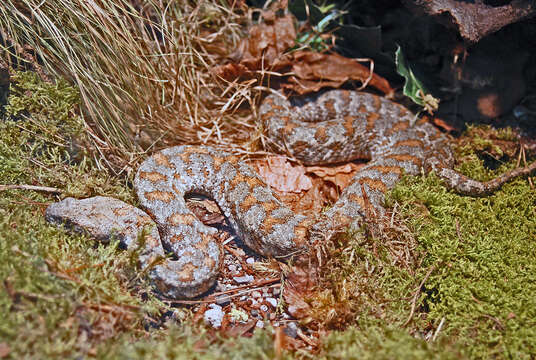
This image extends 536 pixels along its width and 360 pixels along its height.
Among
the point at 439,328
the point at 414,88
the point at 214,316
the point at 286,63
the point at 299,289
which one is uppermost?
the point at 286,63

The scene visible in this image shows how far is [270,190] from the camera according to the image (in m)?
4.71

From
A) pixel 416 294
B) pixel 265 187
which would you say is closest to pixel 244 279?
pixel 265 187

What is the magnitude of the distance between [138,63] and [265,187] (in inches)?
81.1

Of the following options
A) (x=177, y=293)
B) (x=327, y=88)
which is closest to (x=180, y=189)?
(x=177, y=293)

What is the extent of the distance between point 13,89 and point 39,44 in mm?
568

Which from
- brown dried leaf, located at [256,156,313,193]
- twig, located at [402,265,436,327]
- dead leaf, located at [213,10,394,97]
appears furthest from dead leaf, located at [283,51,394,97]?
twig, located at [402,265,436,327]

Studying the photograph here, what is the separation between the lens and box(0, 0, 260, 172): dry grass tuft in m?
4.20

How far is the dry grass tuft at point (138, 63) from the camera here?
165 inches

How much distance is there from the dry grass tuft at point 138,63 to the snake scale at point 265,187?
40 centimetres

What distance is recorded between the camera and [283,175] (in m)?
5.01

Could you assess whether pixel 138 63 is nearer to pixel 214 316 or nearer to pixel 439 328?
pixel 214 316

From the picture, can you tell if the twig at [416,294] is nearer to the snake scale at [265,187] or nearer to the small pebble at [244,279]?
the snake scale at [265,187]

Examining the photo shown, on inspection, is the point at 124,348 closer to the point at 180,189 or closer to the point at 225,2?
the point at 180,189

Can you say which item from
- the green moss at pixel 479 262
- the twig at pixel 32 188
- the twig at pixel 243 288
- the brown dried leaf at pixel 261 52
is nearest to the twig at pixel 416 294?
the green moss at pixel 479 262
